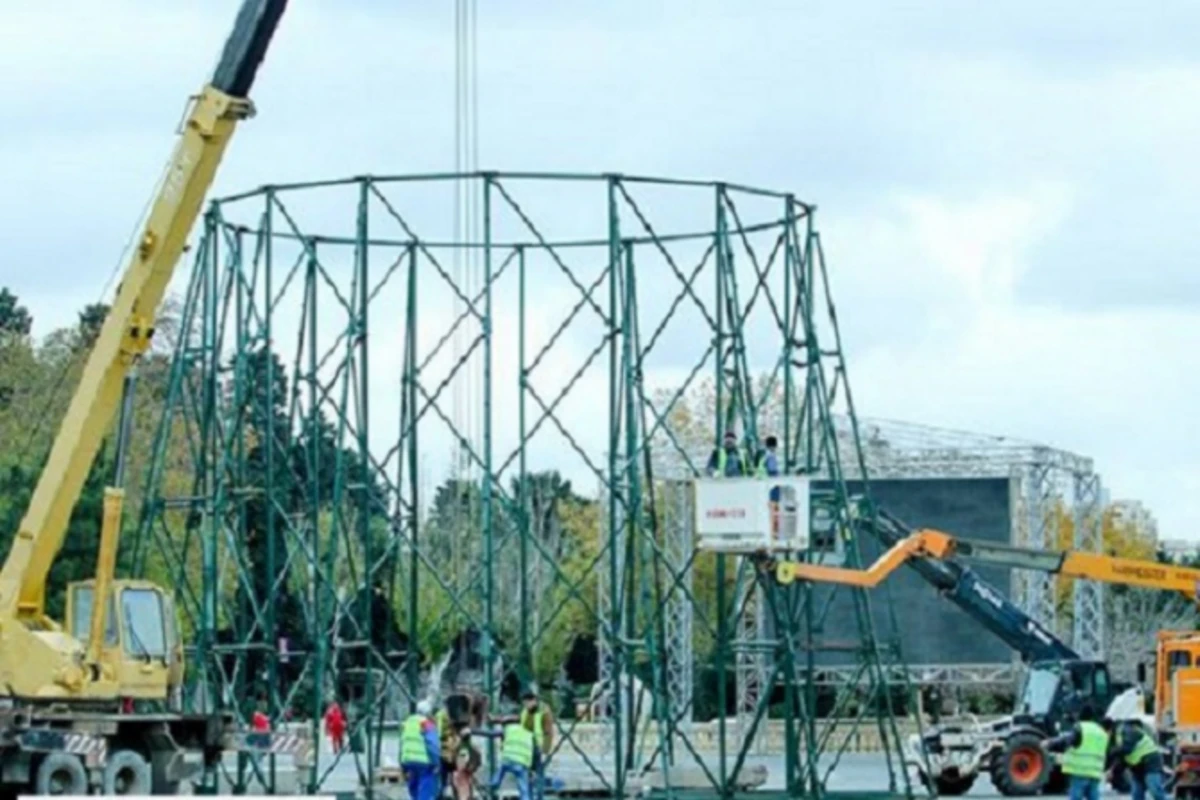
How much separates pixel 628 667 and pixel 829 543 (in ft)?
14.3

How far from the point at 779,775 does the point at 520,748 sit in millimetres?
19898

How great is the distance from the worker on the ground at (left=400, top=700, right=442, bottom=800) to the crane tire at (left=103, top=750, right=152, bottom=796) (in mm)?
3789

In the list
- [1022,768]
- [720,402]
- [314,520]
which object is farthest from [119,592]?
[1022,768]

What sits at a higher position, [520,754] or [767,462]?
[767,462]

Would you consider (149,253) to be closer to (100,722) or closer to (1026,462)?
(100,722)

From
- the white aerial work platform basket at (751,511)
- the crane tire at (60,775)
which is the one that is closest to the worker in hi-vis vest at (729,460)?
the white aerial work platform basket at (751,511)

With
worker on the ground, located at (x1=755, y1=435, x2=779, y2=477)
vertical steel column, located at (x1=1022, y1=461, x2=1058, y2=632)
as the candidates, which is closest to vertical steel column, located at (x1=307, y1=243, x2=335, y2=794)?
worker on the ground, located at (x1=755, y1=435, x2=779, y2=477)

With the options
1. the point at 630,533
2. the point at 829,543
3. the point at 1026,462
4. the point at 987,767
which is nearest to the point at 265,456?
the point at 630,533

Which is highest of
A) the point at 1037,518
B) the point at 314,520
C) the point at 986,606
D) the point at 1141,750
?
the point at 1037,518

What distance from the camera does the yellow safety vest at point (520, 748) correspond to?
3944 cm

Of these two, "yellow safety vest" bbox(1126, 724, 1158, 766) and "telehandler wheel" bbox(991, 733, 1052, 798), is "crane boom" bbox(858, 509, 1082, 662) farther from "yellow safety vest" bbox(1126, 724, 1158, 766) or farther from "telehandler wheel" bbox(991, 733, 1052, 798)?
"yellow safety vest" bbox(1126, 724, 1158, 766)

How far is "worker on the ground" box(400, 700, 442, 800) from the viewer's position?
127 feet

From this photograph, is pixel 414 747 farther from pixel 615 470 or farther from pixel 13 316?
pixel 13 316

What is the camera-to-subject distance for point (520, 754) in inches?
1554
